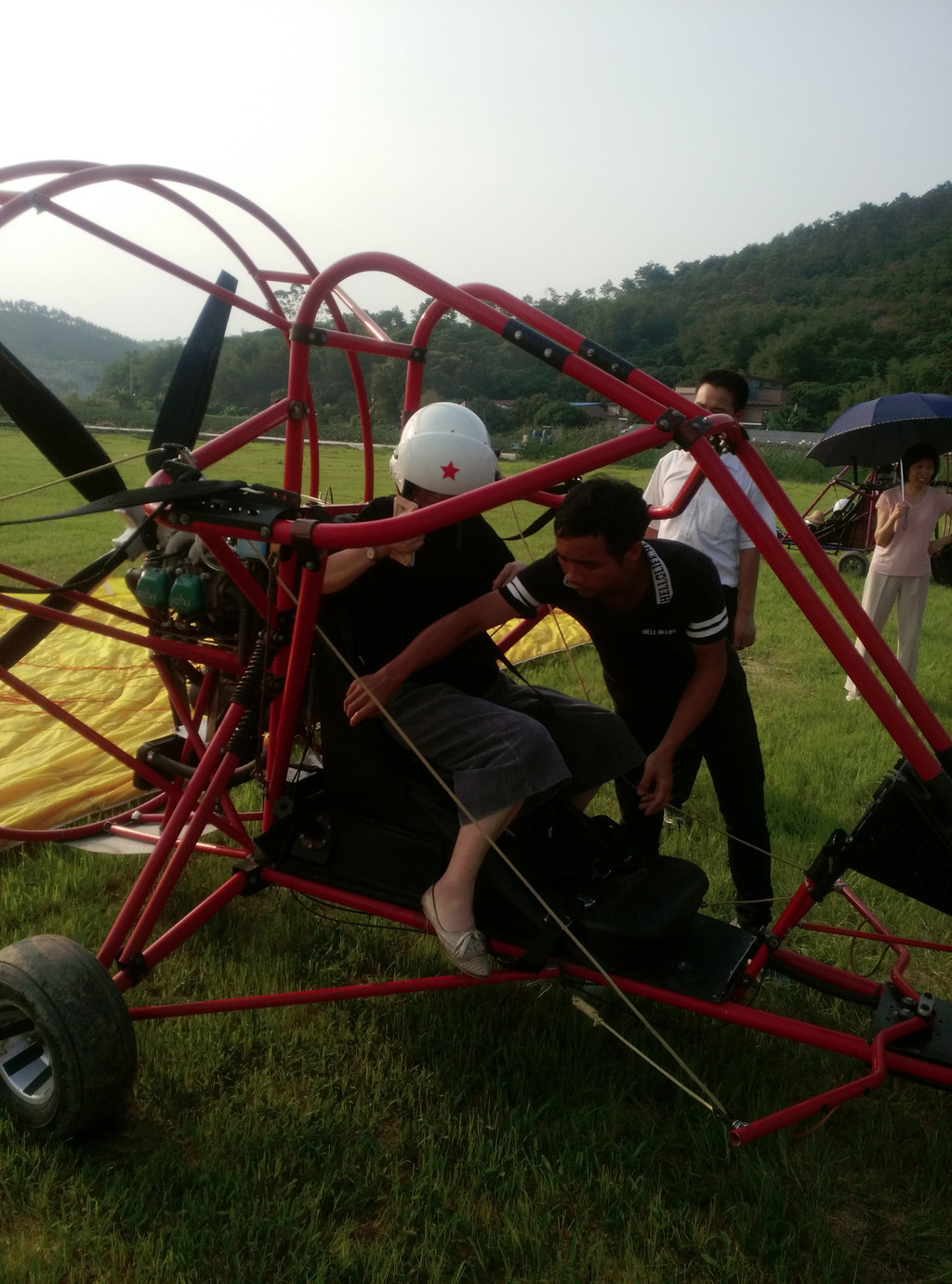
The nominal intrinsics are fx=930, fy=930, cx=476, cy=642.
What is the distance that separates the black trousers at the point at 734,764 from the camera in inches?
137

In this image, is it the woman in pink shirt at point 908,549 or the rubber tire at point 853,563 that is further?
the rubber tire at point 853,563

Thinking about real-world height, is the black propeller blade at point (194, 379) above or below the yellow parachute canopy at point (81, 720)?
above

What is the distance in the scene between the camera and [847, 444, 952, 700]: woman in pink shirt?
6.59 metres

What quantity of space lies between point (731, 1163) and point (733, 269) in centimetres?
10229

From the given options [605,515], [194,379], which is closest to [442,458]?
[605,515]

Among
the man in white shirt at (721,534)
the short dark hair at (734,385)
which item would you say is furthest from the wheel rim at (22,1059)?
the short dark hair at (734,385)

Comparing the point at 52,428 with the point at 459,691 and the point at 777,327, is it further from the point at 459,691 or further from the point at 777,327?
the point at 777,327

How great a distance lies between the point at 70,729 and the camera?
5.36 metres

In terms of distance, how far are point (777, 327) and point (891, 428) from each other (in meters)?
73.9

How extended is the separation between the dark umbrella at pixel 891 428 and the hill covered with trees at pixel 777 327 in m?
20.0

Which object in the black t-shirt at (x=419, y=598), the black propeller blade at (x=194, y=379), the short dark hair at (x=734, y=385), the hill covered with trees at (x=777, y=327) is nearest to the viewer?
the black t-shirt at (x=419, y=598)

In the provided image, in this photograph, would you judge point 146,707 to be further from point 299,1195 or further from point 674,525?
point 299,1195

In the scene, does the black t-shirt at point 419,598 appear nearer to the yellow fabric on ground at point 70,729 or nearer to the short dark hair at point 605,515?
the short dark hair at point 605,515

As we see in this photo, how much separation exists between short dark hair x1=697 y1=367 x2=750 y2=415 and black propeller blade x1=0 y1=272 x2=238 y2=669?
2121mm
